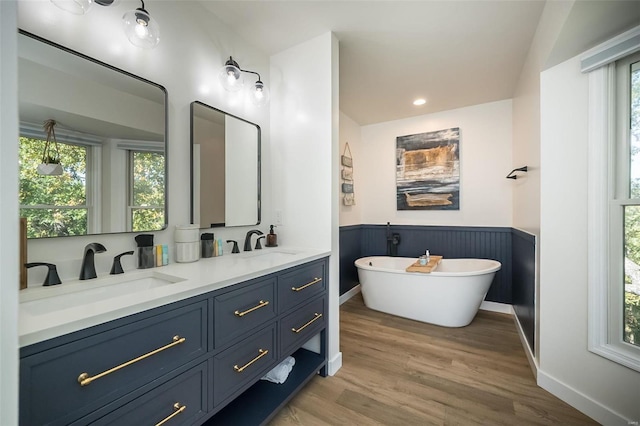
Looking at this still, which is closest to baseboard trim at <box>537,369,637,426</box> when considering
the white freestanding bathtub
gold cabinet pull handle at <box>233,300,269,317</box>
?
the white freestanding bathtub

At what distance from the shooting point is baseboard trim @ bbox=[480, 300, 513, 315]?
3137 millimetres

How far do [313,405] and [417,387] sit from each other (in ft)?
2.43

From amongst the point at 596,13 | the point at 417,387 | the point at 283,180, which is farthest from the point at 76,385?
the point at 596,13

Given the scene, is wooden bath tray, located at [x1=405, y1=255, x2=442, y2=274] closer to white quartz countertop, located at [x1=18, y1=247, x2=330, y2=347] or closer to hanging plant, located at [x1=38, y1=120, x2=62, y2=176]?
white quartz countertop, located at [x1=18, y1=247, x2=330, y2=347]


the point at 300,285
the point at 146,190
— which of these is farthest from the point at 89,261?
the point at 300,285

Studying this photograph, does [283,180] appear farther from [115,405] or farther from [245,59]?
[115,405]

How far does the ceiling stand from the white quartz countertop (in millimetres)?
1668

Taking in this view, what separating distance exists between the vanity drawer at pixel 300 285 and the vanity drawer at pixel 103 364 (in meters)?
0.52

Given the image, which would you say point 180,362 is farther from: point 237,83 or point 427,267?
point 427,267

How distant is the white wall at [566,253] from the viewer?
1565 millimetres

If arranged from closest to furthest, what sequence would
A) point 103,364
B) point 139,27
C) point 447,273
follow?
1. point 103,364
2. point 139,27
3. point 447,273

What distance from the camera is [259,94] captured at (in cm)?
206

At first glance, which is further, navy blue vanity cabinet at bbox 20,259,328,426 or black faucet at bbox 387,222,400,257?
black faucet at bbox 387,222,400,257

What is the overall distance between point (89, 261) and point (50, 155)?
18.8 inches
